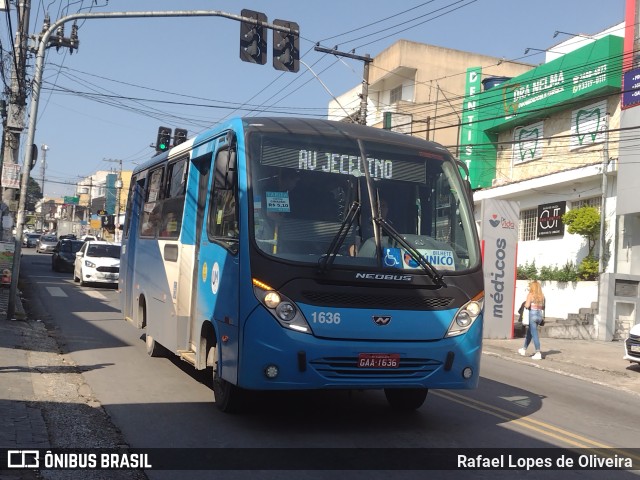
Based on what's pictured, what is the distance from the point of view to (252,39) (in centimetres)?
1459

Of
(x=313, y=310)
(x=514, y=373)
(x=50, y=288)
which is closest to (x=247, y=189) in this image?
(x=313, y=310)

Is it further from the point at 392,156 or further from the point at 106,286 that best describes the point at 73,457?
the point at 106,286

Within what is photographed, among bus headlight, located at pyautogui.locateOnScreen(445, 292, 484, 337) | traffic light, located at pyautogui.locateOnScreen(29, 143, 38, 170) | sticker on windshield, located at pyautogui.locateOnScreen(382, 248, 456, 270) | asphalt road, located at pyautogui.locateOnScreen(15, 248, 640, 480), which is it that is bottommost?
asphalt road, located at pyautogui.locateOnScreen(15, 248, 640, 480)

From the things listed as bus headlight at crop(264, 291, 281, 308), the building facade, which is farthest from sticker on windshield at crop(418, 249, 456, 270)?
the building facade

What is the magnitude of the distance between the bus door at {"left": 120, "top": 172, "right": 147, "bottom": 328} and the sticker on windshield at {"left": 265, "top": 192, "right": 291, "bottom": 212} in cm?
540

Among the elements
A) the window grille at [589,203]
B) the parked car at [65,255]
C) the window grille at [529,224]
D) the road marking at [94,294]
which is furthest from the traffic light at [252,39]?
the parked car at [65,255]

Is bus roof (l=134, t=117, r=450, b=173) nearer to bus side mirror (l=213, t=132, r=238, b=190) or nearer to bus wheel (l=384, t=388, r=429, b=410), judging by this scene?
bus side mirror (l=213, t=132, r=238, b=190)

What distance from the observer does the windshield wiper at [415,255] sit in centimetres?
662

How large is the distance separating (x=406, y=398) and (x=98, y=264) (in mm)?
19045

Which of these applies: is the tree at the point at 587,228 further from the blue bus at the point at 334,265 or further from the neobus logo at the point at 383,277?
the neobus logo at the point at 383,277

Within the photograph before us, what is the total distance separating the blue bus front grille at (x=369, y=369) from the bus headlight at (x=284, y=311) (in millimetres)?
343

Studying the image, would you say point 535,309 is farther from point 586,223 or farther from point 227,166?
point 227,166

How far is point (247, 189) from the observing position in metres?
6.62

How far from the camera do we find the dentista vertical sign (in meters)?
17.9
